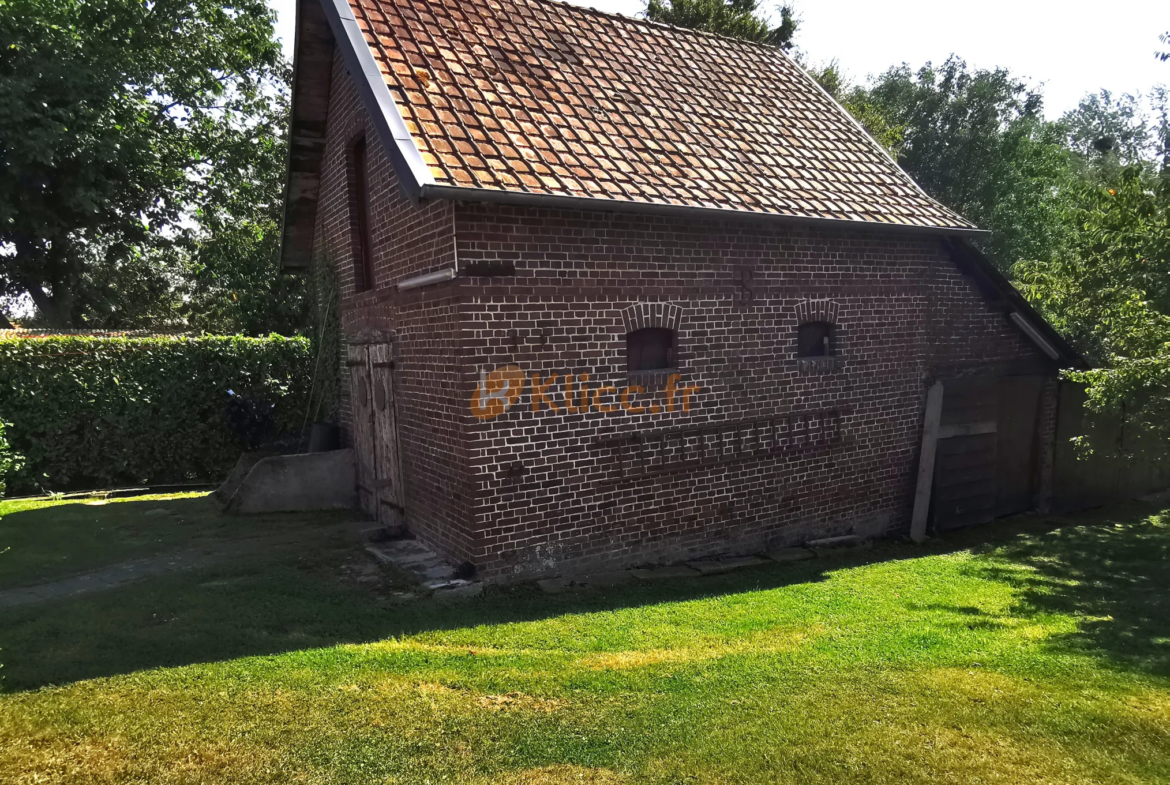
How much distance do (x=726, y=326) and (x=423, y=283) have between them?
3.65 meters

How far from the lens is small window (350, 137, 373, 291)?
391 inches

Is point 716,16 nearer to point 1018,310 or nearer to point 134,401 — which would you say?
point 1018,310

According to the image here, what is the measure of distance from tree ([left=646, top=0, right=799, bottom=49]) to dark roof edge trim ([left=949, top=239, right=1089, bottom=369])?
16535 mm

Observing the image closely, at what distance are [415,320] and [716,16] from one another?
2190 centimetres

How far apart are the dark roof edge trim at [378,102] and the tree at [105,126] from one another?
1358 cm

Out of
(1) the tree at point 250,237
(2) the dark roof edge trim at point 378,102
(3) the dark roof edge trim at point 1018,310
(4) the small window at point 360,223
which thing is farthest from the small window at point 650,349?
(1) the tree at point 250,237

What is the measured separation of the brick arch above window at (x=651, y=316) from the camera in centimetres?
800

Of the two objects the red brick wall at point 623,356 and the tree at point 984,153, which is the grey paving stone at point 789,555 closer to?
the red brick wall at point 623,356

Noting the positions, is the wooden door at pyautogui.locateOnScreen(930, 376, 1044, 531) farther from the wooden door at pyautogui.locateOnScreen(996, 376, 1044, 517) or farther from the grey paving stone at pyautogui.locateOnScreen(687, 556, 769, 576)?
the grey paving stone at pyautogui.locateOnScreen(687, 556, 769, 576)

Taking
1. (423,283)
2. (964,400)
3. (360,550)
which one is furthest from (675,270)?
(964,400)

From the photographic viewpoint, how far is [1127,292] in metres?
10.2

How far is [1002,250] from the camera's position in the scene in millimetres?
32156

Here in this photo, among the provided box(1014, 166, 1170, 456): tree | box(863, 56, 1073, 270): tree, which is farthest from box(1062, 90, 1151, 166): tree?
box(1014, 166, 1170, 456): tree

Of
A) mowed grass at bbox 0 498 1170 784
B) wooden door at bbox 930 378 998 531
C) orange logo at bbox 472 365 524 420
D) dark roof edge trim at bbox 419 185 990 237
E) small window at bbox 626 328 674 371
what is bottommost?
mowed grass at bbox 0 498 1170 784
